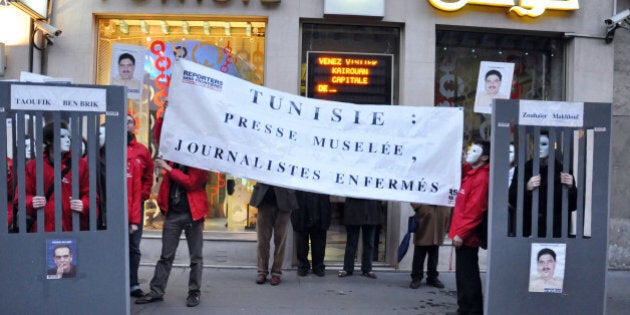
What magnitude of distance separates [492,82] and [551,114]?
5.18 ft

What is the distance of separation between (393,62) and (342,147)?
3578 mm

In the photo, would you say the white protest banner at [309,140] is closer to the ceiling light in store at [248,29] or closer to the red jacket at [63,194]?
the red jacket at [63,194]

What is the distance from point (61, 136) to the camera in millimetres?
5391

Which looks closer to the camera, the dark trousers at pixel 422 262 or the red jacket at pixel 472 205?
the red jacket at pixel 472 205

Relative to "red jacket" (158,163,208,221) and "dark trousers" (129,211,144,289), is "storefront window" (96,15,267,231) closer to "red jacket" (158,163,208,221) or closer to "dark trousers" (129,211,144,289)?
"dark trousers" (129,211,144,289)

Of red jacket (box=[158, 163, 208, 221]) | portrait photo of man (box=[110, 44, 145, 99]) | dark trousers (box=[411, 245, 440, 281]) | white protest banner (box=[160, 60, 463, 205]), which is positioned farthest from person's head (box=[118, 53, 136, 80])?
dark trousers (box=[411, 245, 440, 281])

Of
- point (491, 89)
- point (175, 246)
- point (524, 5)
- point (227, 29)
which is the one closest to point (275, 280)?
point (175, 246)

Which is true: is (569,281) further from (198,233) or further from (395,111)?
(198,233)

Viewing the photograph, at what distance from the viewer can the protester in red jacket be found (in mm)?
6363

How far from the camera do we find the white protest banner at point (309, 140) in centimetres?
617

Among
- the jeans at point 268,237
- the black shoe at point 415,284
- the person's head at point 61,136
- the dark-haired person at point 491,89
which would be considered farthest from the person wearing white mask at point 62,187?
the black shoe at point 415,284

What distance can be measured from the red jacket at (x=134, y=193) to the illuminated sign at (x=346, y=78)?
3.29 meters

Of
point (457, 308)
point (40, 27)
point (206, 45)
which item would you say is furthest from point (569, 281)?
point (40, 27)

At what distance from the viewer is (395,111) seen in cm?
664
